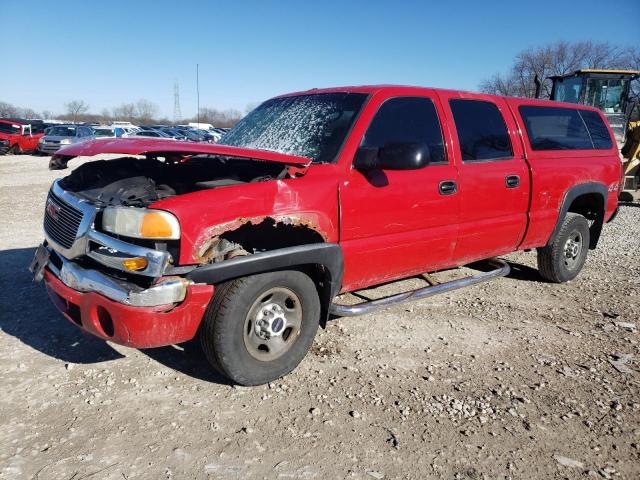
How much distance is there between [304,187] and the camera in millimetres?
3107

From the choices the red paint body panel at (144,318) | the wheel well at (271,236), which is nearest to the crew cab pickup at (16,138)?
the red paint body panel at (144,318)

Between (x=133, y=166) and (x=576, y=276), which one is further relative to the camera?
(x=576, y=276)

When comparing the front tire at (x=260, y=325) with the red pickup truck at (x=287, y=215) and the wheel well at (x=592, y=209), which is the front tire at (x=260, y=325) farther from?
the wheel well at (x=592, y=209)

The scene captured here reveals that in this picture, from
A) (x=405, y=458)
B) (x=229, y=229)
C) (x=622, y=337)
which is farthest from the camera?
(x=622, y=337)

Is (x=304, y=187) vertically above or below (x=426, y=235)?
above

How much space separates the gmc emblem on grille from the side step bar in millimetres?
1924

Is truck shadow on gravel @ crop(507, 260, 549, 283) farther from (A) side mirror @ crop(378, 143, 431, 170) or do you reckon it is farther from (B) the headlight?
(B) the headlight

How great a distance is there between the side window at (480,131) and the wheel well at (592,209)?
1.45 metres

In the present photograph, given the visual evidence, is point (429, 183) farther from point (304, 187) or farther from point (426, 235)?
point (304, 187)

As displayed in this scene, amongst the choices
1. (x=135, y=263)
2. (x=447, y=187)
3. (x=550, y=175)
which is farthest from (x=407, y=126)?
(x=135, y=263)

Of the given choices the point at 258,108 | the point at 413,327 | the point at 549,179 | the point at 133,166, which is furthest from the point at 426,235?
the point at 133,166

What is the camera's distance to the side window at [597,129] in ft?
17.6

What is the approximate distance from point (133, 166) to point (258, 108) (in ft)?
4.55

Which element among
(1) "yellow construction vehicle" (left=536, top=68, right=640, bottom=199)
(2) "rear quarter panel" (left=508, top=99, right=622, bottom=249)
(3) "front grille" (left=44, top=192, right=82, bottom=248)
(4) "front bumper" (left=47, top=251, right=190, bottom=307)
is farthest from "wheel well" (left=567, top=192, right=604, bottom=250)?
(1) "yellow construction vehicle" (left=536, top=68, right=640, bottom=199)
